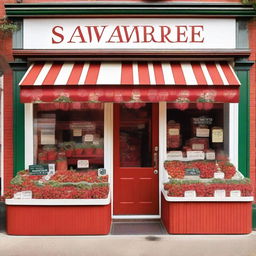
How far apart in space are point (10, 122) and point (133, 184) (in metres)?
2.86

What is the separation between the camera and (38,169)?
7.00m

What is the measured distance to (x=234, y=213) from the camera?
6.44 meters

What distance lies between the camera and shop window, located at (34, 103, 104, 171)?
7398 mm

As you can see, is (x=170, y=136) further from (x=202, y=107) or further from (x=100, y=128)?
(x=100, y=128)

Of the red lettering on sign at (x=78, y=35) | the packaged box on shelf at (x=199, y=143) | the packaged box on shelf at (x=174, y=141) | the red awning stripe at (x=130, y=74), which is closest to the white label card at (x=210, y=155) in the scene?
the packaged box on shelf at (x=199, y=143)

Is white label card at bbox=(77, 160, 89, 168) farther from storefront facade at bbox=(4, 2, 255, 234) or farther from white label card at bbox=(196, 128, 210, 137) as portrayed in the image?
white label card at bbox=(196, 128, 210, 137)

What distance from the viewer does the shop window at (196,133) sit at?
24.3ft

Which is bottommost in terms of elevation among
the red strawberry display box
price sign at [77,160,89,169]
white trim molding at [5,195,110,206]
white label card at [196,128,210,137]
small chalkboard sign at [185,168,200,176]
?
the red strawberry display box

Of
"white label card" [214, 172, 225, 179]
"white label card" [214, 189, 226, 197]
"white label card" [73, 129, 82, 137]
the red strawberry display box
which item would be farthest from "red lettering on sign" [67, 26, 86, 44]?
"white label card" [214, 189, 226, 197]

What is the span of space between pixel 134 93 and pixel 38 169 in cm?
245

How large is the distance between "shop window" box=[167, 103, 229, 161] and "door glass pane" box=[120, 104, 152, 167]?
0.44 m

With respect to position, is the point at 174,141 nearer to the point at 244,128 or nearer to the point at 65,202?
the point at 244,128

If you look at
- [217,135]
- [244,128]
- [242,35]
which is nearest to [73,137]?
[217,135]

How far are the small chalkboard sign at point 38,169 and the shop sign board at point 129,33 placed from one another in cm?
237
